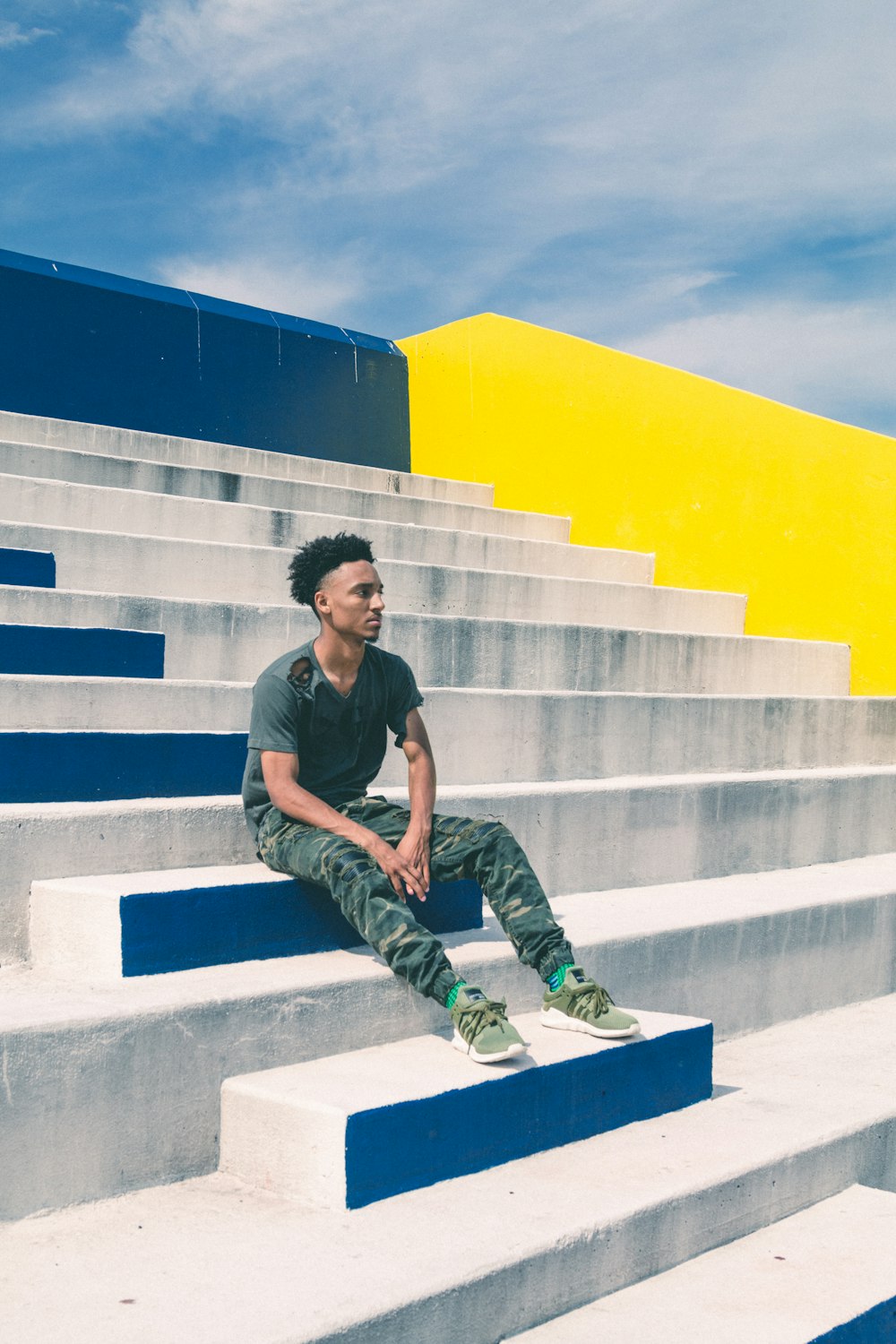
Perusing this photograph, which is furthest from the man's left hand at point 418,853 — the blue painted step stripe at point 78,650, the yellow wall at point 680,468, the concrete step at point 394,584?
the yellow wall at point 680,468

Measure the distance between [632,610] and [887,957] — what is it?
81.4 inches

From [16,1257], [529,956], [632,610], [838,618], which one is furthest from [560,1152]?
[838,618]

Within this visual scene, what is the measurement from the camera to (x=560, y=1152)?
2.46m

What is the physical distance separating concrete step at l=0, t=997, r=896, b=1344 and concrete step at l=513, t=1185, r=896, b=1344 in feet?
0.11

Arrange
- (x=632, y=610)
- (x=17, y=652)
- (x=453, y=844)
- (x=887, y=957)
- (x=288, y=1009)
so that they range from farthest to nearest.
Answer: (x=632, y=610)
(x=887, y=957)
(x=17, y=652)
(x=453, y=844)
(x=288, y=1009)

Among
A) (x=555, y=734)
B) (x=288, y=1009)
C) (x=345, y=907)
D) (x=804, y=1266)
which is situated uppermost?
(x=555, y=734)

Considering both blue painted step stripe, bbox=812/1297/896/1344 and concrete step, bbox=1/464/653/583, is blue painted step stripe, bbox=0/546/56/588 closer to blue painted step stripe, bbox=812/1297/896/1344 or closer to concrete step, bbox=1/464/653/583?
concrete step, bbox=1/464/653/583

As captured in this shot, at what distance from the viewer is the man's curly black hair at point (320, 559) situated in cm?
308

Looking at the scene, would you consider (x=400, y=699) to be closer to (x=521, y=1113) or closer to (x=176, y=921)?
(x=176, y=921)

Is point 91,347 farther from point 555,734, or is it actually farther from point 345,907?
point 345,907

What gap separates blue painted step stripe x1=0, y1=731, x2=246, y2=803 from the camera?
2.85 meters

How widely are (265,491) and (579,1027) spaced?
3341mm

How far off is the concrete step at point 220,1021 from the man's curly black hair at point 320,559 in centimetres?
89

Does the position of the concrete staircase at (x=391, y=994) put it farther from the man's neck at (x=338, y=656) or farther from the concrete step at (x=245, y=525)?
the man's neck at (x=338, y=656)
